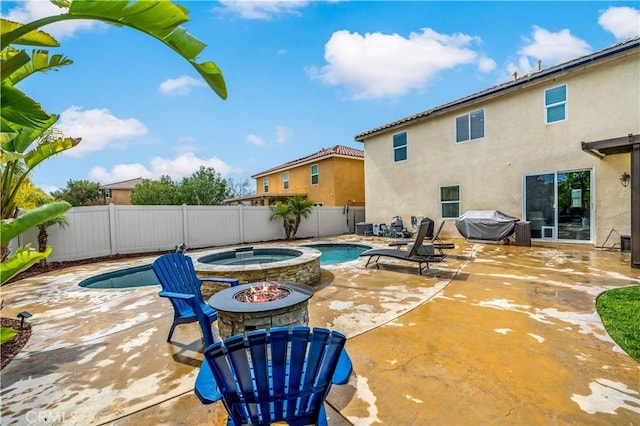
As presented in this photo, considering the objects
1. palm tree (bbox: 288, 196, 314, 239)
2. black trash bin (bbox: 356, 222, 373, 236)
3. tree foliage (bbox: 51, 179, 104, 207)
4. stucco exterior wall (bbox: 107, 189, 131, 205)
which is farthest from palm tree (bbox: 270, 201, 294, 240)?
stucco exterior wall (bbox: 107, 189, 131, 205)

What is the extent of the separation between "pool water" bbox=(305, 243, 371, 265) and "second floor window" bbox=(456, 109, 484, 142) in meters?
7.40

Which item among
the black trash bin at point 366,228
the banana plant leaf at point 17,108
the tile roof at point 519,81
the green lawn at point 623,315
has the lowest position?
the green lawn at point 623,315

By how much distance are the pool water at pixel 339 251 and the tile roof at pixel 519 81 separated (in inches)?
312

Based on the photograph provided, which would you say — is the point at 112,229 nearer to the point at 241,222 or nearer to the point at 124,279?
the point at 124,279

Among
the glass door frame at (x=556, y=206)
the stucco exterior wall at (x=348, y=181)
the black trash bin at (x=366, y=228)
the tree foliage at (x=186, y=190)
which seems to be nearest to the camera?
the glass door frame at (x=556, y=206)

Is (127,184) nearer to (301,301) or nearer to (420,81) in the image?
(420,81)

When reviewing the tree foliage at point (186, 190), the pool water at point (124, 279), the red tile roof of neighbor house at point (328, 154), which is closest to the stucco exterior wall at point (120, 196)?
the tree foliage at point (186, 190)

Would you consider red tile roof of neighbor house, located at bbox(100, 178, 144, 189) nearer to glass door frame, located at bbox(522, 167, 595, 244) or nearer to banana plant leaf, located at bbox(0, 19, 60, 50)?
banana plant leaf, located at bbox(0, 19, 60, 50)

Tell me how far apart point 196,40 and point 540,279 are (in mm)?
7610

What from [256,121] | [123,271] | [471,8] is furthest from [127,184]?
[471,8]

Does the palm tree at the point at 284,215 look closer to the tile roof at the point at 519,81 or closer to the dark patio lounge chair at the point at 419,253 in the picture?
the tile roof at the point at 519,81

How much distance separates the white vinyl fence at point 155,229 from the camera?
1041cm

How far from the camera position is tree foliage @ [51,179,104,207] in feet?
94.1

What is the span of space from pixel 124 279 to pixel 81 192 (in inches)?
1103
